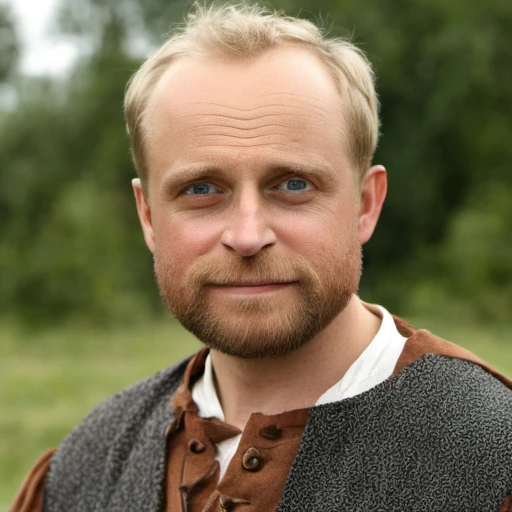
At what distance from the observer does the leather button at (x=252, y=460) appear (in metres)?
1.72

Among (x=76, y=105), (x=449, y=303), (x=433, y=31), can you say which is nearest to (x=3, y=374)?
(x=449, y=303)

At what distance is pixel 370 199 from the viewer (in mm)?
1919

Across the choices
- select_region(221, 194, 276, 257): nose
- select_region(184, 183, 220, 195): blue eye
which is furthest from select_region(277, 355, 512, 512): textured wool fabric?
select_region(184, 183, 220, 195): blue eye

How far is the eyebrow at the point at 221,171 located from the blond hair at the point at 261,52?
0.38 feet

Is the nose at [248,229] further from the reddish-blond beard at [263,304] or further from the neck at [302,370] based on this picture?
the neck at [302,370]

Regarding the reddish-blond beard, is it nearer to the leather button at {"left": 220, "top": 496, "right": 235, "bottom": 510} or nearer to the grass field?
the leather button at {"left": 220, "top": 496, "right": 235, "bottom": 510}

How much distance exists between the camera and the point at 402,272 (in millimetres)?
17594

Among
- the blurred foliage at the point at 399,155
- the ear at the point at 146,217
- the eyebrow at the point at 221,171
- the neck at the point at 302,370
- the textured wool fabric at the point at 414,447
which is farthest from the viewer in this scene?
the blurred foliage at the point at 399,155

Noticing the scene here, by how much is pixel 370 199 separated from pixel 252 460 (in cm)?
65

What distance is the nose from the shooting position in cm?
161

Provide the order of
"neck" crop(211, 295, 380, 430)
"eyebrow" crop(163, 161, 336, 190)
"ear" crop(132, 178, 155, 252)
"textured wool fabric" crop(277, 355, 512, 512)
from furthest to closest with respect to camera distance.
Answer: "ear" crop(132, 178, 155, 252)
"neck" crop(211, 295, 380, 430)
"eyebrow" crop(163, 161, 336, 190)
"textured wool fabric" crop(277, 355, 512, 512)

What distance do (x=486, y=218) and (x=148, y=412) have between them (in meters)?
14.8

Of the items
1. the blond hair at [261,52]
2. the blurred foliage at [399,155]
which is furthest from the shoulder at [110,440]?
the blurred foliage at [399,155]

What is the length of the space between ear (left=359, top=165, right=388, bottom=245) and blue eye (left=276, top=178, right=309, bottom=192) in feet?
0.77
